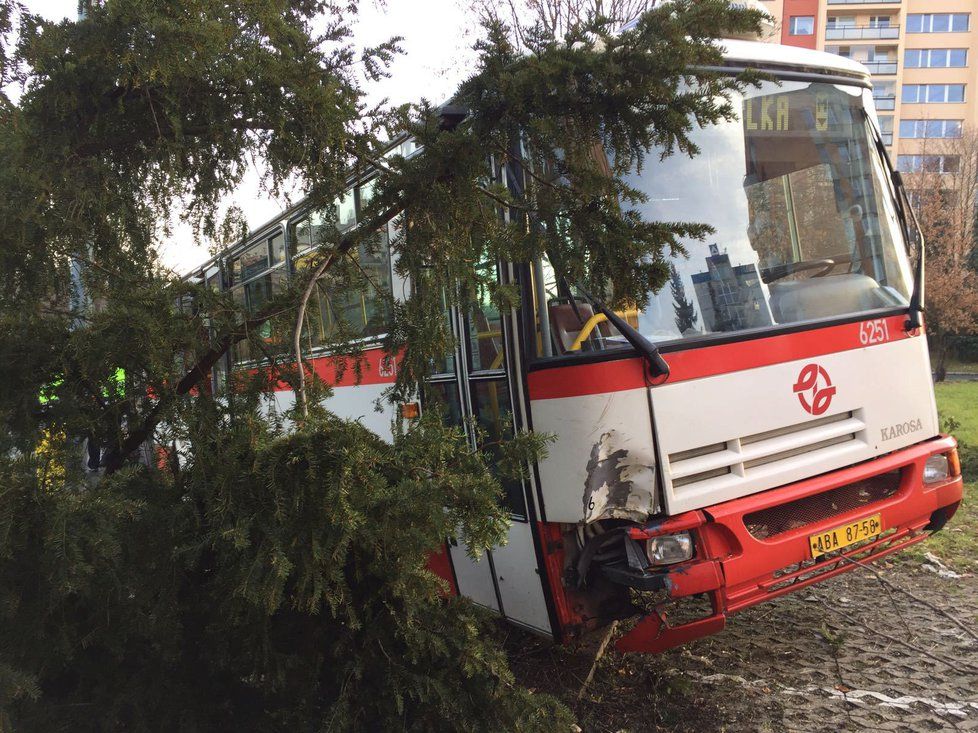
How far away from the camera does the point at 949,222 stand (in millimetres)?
25516

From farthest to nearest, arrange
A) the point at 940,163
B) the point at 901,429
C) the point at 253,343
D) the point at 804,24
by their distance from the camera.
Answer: the point at 804,24 < the point at 940,163 < the point at 901,429 < the point at 253,343

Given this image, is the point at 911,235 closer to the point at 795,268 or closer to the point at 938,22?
the point at 795,268

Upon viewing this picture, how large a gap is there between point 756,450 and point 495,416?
140 cm

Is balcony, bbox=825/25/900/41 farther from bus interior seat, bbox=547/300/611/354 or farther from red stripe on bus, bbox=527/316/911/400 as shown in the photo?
bus interior seat, bbox=547/300/611/354

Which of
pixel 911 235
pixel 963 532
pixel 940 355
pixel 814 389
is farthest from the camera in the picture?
pixel 940 355

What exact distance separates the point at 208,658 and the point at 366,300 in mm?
1644

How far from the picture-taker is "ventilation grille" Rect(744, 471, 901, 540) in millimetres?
4406

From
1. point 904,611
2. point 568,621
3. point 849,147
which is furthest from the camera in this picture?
point 904,611

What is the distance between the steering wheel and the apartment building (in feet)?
182

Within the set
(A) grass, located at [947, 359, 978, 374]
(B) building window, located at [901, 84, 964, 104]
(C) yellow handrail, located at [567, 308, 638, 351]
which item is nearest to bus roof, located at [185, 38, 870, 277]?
(C) yellow handrail, located at [567, 308, 638, 351]

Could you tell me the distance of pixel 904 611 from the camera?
217 inches

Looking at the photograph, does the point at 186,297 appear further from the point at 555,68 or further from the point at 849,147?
the point at 849,147

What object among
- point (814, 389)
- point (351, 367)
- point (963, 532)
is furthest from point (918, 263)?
point (963, 532)

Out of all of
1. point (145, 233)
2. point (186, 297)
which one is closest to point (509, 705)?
point (186, 297)
